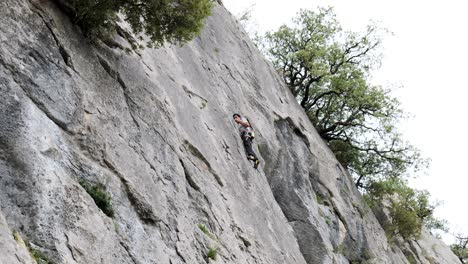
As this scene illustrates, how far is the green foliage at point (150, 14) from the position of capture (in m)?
12.7

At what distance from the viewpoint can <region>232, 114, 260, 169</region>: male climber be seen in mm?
20250

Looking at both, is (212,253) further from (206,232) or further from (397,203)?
(397,203)

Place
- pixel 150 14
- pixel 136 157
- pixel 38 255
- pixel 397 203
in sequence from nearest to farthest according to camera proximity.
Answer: pixel 38 255 → pixel 136 157 → pixel 150 14 → pixel 397 203

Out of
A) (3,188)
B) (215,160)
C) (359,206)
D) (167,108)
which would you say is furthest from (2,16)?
(359,206)

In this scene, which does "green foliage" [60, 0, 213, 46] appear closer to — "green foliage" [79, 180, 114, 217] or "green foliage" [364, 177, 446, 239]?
"green foliage" [79, 180, 114, 217]

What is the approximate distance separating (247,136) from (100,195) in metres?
10.2

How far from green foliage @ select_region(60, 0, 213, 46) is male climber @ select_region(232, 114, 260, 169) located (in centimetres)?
705

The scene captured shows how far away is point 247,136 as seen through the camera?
66.5ft

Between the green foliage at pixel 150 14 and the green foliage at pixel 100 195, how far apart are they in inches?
168

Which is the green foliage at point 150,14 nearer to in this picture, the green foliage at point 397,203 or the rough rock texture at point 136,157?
the rough rock texture at point 136,157

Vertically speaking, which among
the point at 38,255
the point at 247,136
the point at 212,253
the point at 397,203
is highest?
the point at 397,203

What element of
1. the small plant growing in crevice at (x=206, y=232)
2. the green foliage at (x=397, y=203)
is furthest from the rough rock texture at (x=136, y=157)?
the green foliage at (x=397, y=203)

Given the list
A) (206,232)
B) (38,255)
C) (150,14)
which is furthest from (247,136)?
(38,255)

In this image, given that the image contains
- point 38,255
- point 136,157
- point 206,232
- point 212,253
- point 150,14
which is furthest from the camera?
point 206,232
